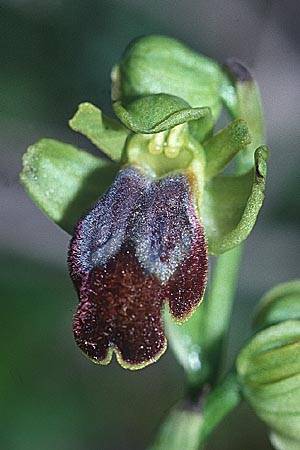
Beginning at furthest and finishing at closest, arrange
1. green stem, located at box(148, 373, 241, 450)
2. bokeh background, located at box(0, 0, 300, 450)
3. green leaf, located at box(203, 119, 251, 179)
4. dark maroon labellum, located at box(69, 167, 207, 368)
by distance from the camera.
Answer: bokeh background, located at box(0, 0, 300, 450), green stem, located at box(148, 373, 241, 450), green leaf, located at box(203, 119, 251, 179), dark maroon labellum, located at box(69, 167, 207, 368)

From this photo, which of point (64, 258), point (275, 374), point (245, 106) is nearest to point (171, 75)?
point (245, 106)

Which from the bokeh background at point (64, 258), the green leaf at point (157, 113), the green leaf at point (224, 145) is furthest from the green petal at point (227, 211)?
the bokeh background at point (64, 258)

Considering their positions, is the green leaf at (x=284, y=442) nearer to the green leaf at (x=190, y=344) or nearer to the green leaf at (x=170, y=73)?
the green leaf at (x=190, y=344)

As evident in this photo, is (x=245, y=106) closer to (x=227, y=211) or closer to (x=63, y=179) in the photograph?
(x=227, y=211)

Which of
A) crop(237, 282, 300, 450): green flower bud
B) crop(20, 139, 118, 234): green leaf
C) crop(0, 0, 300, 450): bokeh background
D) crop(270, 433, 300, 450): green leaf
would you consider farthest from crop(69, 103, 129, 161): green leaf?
crop(0, 0, 300, 450): bokeh background

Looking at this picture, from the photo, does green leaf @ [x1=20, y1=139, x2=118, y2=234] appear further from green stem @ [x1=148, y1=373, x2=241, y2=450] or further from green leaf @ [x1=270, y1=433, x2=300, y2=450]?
green leaf @ [x1=270, y1=433, x2=300, y2=450]

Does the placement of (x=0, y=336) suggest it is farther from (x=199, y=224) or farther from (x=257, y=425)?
(x=199, y=224)

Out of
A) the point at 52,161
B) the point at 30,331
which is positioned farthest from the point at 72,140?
the point at 52,161
